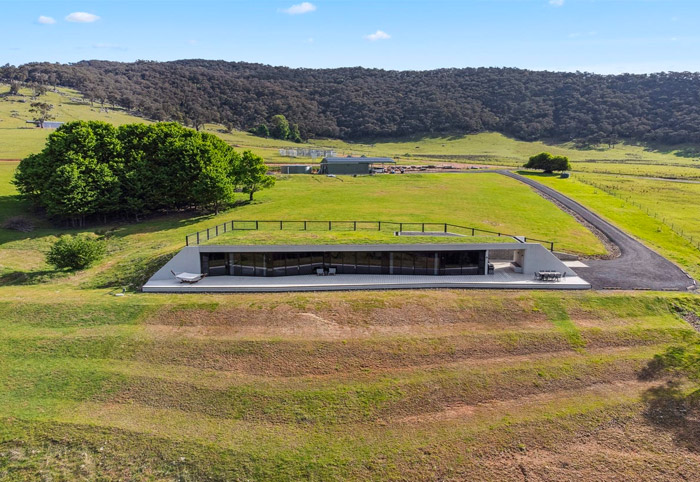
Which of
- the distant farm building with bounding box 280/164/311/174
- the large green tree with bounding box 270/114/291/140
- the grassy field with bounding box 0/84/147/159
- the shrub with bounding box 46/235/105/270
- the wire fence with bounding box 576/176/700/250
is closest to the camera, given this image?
the shrub with bounding box 46/235/105/270

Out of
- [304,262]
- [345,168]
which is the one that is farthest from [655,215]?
[345,168]

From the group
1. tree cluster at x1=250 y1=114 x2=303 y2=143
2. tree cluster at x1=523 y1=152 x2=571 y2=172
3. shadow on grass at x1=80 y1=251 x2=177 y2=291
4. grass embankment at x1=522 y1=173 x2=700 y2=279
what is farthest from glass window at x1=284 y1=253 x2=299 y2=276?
tree cluster at x1=250 y1=114 x2=303 y2=143

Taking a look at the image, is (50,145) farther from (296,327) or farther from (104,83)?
(104,83)

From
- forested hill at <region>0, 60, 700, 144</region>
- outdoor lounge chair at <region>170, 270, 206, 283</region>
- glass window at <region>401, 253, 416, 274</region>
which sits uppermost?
forested hill at <region>0, 60, 700, 144</region>

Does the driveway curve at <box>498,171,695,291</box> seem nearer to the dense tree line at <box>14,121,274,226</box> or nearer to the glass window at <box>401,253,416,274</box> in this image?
the glass window at <box>401,253,416,274</box>

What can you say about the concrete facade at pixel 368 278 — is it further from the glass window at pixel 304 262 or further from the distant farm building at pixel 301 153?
the distant farm building at pixel 301 153

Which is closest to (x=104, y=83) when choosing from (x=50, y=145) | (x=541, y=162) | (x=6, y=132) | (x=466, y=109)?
(x=6, y=132)

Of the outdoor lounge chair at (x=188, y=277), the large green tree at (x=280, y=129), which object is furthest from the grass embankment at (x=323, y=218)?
the large green tree at (x=280, y=129)
